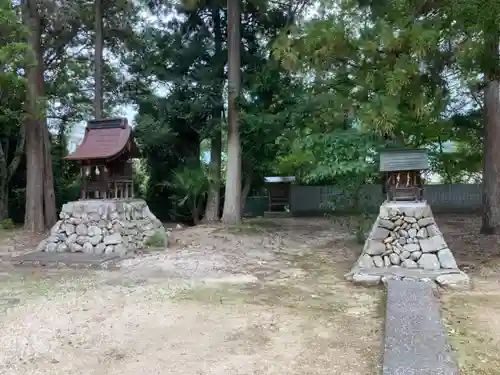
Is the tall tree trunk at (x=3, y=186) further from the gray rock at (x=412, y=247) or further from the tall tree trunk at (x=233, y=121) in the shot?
the gray rock at (x=412, y=247)

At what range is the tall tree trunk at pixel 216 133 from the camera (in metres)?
12.3

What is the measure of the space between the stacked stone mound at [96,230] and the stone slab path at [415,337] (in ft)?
17.5

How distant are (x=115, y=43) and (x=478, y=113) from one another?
10.3 metres

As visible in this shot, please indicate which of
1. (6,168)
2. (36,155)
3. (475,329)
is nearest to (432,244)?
(475,329)

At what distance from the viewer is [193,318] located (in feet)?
15.1

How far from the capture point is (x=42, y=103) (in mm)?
10195

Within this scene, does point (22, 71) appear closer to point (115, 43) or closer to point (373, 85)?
point (115, 43)

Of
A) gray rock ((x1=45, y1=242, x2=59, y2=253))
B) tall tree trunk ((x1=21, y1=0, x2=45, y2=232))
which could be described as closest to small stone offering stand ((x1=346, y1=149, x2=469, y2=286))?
gray rock ((x1=45, y1=242, x2=59, y2=253))

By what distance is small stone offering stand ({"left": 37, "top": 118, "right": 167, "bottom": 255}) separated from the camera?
8.65 metres

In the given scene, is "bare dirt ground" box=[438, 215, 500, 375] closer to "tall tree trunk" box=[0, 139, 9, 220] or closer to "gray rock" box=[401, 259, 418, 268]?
"gray rock" box=[401, 259, 418, 268]

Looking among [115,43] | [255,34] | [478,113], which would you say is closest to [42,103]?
[115,43]

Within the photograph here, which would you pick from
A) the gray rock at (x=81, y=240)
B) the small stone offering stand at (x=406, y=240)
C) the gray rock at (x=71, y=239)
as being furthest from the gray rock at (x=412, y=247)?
the gray rock at (x=71, y=239)

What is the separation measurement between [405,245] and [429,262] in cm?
40

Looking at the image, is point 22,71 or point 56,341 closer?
point 56,341
